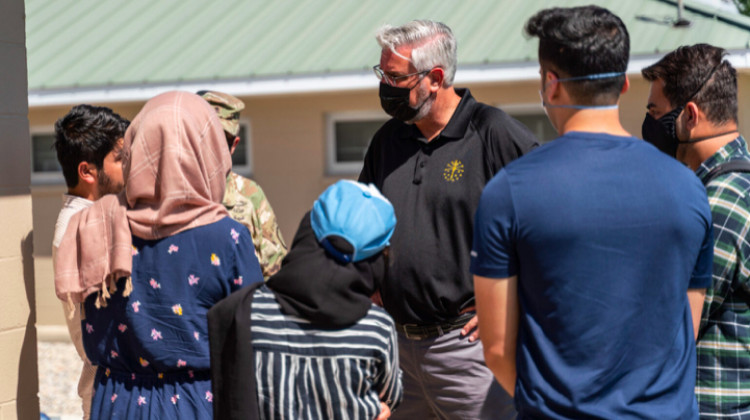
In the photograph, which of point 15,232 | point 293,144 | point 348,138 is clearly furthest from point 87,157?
point 348,138

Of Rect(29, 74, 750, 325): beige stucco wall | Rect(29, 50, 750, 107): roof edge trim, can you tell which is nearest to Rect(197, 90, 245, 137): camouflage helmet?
Rect(29, 50, 750, 107): roof edge trim

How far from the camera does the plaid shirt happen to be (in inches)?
98.6

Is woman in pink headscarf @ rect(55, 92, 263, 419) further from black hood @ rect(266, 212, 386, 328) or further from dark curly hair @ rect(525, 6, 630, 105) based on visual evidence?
dark curly hair @ rect(525, 6, 630, 105)

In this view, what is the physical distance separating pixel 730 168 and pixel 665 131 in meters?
0.29

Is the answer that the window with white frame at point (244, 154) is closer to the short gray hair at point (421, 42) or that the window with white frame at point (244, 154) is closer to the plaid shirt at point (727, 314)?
the short gray hair at point (421, 42)

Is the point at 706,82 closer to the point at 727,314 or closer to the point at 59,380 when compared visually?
the point at 727,314

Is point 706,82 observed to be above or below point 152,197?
above

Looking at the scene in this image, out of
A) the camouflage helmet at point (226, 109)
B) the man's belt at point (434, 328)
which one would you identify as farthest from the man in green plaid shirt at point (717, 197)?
the camouflage helmet at point (226, 109)

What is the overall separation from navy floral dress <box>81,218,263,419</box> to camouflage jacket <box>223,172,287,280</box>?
1.41 meters

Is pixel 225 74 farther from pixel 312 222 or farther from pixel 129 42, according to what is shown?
pixel 312 222

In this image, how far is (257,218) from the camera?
4203mm

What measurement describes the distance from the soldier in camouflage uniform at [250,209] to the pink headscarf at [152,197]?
134cm

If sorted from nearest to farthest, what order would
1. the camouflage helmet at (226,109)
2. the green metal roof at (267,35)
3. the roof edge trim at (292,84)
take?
the camouflage helmet at (226,109)
the roof edge trim at (292,84)
the green metal roof at (267,35)

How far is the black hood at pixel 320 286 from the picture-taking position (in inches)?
87.9
